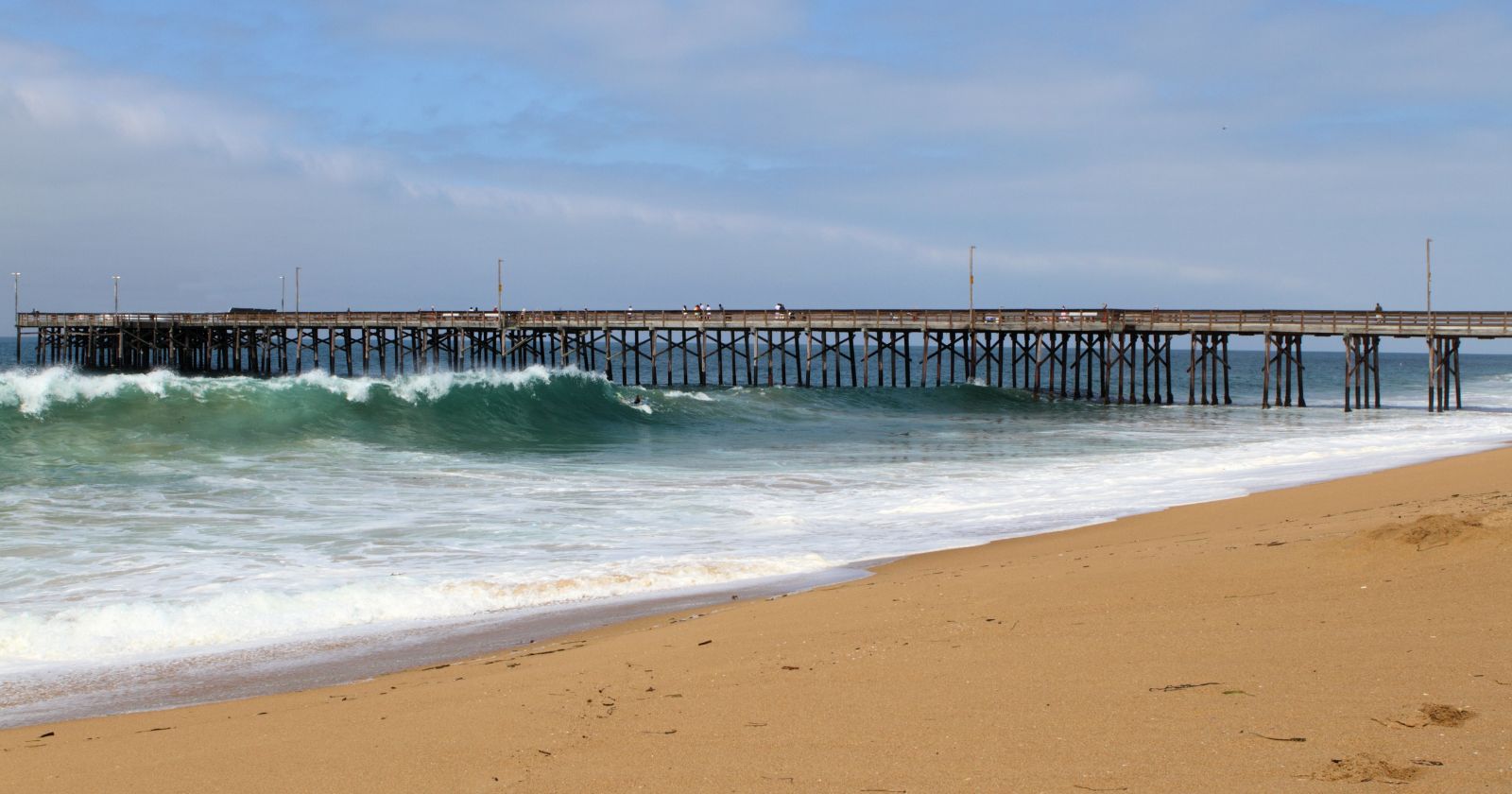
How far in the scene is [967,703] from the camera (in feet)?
16.1

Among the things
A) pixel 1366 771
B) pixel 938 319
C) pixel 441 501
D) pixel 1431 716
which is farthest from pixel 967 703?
pixel 938 319

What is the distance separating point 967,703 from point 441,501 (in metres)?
11.8

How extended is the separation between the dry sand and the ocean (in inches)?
62.9

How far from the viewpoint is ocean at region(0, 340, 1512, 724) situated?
8234mm

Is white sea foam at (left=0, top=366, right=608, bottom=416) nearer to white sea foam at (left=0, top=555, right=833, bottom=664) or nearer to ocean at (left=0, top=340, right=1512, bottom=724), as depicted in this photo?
ocean at (left=0, top=340, right=1512, bottom=724)

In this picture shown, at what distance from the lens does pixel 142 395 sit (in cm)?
2494

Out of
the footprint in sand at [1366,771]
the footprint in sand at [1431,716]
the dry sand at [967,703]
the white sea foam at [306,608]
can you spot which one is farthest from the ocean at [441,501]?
the footprint in sand at [1431,716]

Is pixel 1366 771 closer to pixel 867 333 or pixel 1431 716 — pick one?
pixel 1431 716

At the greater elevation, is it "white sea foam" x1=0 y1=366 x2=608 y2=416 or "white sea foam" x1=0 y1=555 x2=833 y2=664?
"white sea foam" x1=0 y1=366 x2=608 y2=416

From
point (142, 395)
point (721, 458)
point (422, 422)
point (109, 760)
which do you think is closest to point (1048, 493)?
point (721, 458)

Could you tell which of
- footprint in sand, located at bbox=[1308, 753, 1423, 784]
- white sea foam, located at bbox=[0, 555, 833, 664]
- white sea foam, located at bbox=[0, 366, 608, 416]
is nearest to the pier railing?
white sea foam, located at bbox=[0, 366, 608, 416]

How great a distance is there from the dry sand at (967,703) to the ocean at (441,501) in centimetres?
160

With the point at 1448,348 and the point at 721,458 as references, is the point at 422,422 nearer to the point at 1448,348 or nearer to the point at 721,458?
the point at 721,458

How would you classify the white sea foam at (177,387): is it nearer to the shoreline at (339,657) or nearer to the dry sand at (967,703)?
the shoreline at (339,657)
